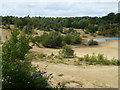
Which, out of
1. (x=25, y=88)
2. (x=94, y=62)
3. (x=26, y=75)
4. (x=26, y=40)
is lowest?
(x=94, y=62)

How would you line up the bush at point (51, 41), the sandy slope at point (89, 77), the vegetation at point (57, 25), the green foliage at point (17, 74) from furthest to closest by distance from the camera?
the vegetation at point (57, 25), the bush at point (51, 41), the sandy slope at point (89, 77), the green foliage at point (17, 74)

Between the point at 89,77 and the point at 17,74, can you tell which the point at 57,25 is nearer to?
the point at 89,77

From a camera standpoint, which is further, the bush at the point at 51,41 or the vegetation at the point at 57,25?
the vegetation at the point at 57,25

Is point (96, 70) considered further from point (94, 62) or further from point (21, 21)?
point (21, 21)

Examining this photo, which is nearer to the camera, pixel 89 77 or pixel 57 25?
pixel 89 77

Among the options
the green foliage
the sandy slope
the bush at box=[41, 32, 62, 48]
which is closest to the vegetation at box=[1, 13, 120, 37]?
the bush at box=[41, 32, 62, 48]

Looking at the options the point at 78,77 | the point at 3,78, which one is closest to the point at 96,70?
the point at 78,77

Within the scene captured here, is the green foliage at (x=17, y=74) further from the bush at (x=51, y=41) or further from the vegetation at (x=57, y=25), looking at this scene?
the vegetation at (x=57, y=25)

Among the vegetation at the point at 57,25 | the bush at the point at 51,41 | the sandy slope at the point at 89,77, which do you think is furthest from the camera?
the vegetation at the point at 57,25

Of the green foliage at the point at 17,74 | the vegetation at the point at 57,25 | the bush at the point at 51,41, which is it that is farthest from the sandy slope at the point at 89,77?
the vegetation at the point at 57,25

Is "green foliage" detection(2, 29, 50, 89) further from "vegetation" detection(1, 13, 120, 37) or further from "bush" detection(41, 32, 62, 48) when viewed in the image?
"vegetation" detection(1, 13, 120, 37)

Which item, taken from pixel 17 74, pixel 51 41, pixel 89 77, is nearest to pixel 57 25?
pixel 51 41

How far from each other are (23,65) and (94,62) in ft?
27.9

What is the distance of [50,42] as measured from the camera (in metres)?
26.0
